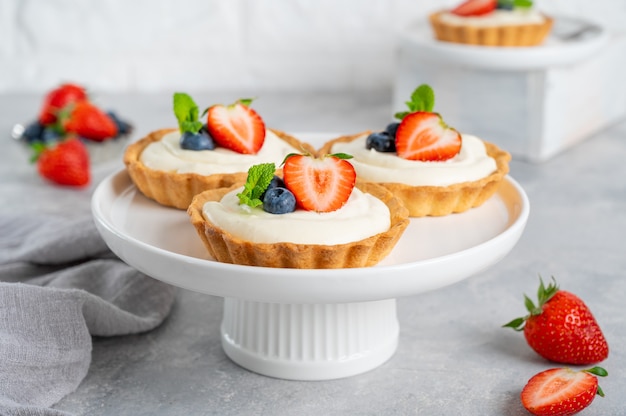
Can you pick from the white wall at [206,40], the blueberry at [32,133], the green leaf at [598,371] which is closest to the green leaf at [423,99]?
the green leaf at [598,371]

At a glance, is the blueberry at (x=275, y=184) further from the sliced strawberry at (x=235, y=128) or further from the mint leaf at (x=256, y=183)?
the sliced strawberry at (x=235, y=128)

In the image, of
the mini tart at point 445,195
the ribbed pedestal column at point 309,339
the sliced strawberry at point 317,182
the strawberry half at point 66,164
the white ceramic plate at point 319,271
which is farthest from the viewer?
the strawberry half at point 66,164

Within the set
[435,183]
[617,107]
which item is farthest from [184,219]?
[617,107]

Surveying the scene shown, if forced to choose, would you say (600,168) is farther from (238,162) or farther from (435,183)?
(238,162)

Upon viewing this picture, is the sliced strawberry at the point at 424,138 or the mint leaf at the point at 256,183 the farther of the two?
the sliced strawberry at the point at 424,138

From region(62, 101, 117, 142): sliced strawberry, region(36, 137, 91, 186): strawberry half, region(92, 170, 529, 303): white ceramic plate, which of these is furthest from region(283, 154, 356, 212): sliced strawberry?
region(62, 101, 117, 142): sliced strawberry

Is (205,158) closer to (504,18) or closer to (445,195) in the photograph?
(445,195)
